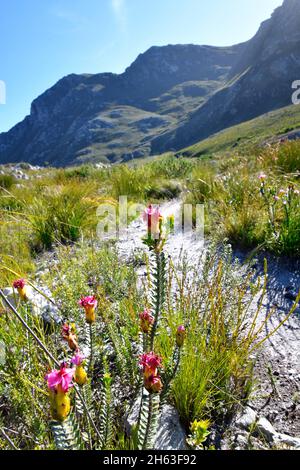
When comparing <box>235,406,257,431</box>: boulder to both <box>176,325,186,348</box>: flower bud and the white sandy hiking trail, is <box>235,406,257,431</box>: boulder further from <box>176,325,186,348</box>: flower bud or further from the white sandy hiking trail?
<box>176,325,186,348</box>: flower bud

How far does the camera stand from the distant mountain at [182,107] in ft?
321

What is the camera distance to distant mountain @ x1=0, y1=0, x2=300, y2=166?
97938mm

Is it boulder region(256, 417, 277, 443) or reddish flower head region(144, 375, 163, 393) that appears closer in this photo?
reddish flower head region(144, 375, 163, 393)

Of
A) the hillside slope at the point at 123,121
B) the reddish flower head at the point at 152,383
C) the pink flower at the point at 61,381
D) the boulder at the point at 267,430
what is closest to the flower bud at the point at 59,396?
the pink flower at the point at 61,381

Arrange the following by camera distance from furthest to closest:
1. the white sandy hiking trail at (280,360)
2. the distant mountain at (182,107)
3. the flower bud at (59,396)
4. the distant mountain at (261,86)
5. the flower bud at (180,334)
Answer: the distant mountain at (182,107) < the distant mountain at (261,86) < the white sandy hiking trail at (280,360) < the flower bud at (180,334) < the flower bud at (59,396)

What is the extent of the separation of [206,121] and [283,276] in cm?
11809

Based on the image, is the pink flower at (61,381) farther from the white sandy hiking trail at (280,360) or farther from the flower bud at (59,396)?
the white sandy hiking trail at (280,360)

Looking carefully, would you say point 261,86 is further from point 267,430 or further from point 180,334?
point 180,334

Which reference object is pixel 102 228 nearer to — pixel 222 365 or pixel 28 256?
pixel 28 256

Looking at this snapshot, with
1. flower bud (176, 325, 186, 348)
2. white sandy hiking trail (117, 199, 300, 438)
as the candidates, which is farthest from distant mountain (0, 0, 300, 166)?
flower bud (176, 325, 186, 348)

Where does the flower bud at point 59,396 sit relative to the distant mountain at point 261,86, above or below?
below

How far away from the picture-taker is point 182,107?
6176 inches

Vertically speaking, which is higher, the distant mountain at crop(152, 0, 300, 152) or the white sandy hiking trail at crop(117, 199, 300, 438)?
the distant mountain at crop(152, 0, 300, 152)

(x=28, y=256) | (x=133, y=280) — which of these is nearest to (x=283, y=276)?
(x=133, y=280)
